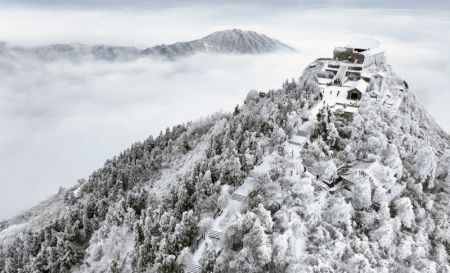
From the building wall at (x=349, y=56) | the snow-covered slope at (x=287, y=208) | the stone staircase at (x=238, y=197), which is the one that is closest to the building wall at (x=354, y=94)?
the snow-covered slope at (x=287, y=208)

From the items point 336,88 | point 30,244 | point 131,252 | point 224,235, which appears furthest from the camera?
point 336,88

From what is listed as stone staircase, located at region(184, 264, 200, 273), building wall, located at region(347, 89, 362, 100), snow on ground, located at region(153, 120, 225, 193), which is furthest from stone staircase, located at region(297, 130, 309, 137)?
stone staircase, located at region(184, 264, 200, 273)

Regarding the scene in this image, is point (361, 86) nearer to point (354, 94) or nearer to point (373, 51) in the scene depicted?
point (354, 94)

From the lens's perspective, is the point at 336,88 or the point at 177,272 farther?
the point at 336,88

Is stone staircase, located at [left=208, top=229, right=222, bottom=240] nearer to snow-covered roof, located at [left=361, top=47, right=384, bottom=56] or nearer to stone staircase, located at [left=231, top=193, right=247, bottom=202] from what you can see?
stone staircase, located at [left=231, top=193, right=247, bottom=202]

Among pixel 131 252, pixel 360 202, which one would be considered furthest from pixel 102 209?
pixel 360 202

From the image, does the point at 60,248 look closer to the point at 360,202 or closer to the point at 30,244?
the point at 30,244
